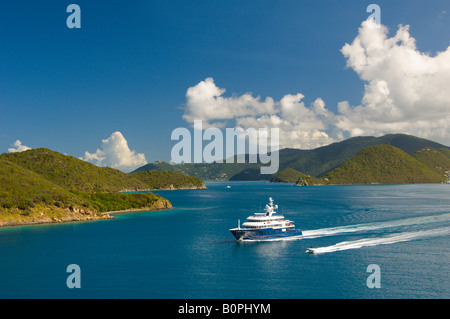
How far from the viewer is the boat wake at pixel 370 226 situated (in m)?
97.1

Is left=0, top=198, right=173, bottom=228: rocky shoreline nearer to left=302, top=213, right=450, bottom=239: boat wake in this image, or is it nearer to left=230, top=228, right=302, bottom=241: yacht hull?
left=230, top=228, right=302, bottom=241: yacht hull

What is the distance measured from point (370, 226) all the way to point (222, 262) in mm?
59383

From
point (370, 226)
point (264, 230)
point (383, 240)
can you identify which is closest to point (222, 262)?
point (264, 230)

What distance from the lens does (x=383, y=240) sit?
281ft

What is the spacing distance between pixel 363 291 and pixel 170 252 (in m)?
41.8

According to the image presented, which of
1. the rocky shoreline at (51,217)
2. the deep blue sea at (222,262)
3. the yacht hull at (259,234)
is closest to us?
the deep blue sea at (222,262)

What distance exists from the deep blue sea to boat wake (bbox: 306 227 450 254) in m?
0.24

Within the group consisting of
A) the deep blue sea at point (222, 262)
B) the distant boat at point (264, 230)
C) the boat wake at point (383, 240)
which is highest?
the distant boat at point (264, 230)

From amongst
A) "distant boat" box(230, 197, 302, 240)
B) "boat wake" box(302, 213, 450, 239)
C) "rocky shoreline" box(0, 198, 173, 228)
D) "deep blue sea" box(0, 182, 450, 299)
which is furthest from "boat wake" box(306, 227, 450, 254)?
"rocky shoreline" box(0, 198, 173, 228)

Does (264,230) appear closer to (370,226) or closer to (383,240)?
(383,240)

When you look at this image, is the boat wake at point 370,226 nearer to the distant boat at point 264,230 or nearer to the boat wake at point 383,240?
the distant boat at point 264,230

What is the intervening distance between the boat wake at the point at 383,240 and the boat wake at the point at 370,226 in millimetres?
11092

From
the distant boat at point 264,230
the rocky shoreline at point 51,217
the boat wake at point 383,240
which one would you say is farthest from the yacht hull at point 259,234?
the rocky shoreline at point 51,217
